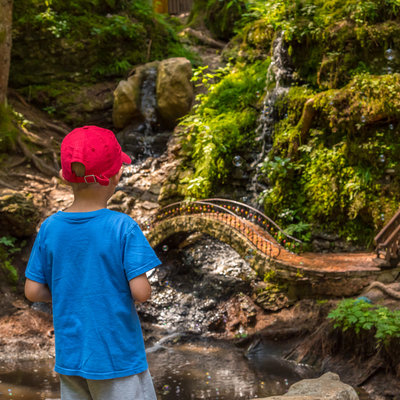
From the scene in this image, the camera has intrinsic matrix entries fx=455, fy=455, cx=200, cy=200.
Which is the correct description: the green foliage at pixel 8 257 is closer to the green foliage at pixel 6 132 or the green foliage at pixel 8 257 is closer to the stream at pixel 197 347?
the stream at pixel 197 347

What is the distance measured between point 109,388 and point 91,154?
107 centimetres

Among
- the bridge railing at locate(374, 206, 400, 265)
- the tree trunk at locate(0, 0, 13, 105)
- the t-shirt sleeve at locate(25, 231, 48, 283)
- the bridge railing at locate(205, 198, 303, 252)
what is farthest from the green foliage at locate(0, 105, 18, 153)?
the t-shirt sleeve at locate(25, 231, 48, 283)

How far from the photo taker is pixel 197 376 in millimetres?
8594

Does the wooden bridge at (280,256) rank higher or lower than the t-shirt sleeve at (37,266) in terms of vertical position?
lower

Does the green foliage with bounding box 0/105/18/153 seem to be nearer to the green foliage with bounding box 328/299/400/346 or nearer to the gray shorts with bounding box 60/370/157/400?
the green foliage with bounding box 328/299/400/346

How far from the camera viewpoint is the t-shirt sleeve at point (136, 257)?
2.05 meters

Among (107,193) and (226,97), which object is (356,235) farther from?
(107,193)

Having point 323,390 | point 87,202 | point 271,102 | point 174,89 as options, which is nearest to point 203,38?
point 174,89

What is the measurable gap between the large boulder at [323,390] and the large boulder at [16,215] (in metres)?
9.31

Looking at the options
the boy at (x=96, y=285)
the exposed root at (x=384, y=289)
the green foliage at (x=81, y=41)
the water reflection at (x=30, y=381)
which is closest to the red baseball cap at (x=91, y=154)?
the boy at (x=96, y=285)

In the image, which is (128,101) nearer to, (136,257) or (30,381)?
(30,381)

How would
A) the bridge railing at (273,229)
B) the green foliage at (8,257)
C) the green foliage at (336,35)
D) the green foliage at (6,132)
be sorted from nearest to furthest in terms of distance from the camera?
1. the bridge railing at (273,229)
2. the green foliage at (8,257)
3. the green foliage at (336,35)
4. the green foliage at (6,132)

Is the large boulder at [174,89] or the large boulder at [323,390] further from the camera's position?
the large boulder at [174,89]

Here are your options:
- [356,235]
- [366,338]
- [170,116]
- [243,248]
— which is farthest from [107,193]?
[170,116]
